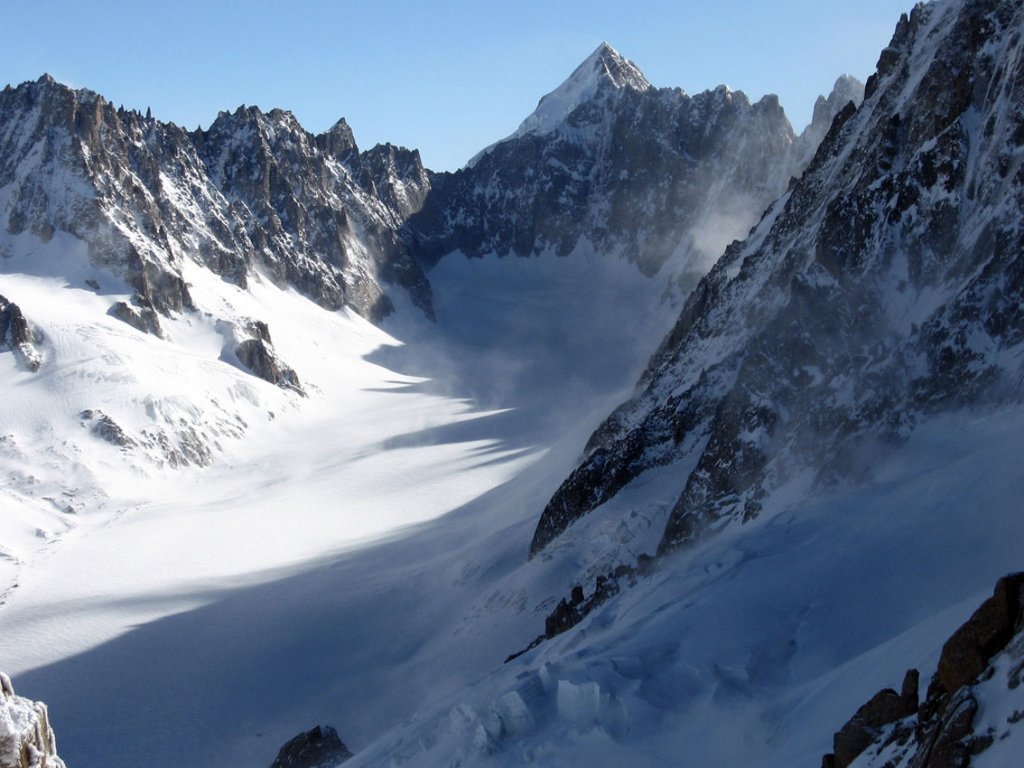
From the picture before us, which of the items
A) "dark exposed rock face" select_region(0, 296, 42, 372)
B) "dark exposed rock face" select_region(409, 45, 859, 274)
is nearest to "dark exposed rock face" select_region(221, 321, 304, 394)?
"dark exposed rock face" select_region(0, 296, 42, 372)

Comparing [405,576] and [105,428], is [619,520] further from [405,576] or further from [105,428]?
[105,428]

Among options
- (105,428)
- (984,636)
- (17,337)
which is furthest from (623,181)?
(984,636)

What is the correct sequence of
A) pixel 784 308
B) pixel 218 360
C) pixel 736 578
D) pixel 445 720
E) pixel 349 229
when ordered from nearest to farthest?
pixel 445 720 < pixel 736 578 < pixel 784 308 < pixel 218 360 < pixel 349 229

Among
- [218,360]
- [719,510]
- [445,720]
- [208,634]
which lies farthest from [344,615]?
[218,360]

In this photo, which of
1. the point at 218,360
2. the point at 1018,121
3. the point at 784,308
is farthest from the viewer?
the point at 218,360

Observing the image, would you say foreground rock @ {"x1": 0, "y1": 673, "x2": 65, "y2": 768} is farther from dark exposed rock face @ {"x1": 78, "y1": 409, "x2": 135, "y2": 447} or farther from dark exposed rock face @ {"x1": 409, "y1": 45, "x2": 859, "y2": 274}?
dark exposed rock face @ {"x1": 409, "y1": 45, "x2": 859, "y2": 274}

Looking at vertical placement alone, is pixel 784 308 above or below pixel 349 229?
below

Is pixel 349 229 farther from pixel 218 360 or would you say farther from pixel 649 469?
pixel 649 469
